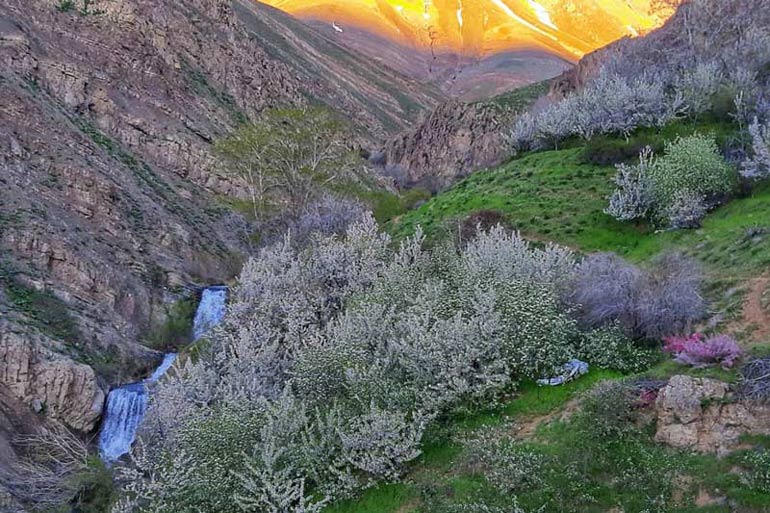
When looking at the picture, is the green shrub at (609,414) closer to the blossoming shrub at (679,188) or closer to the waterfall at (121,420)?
the blossoming shrub at (679,188)

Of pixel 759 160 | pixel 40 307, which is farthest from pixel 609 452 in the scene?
pixel 40 307

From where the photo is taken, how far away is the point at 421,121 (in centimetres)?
6500

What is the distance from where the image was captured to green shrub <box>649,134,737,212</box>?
58.0 ft

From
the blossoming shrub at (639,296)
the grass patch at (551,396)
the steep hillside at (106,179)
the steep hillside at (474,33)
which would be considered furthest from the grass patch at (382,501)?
the steep hillside at (474,33)

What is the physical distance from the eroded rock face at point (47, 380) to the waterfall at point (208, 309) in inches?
247

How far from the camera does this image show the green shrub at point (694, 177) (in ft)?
58.0

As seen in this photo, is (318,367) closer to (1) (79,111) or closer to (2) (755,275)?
(2) (755,275)

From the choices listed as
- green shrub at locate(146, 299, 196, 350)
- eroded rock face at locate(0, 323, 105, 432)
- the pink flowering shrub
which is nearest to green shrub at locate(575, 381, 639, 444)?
the pink flowering shrub

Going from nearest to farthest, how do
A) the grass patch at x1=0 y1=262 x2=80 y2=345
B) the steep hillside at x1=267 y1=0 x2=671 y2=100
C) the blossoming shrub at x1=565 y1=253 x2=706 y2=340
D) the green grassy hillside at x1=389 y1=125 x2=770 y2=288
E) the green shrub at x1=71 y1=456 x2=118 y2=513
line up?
the blossoming shrub at x1=565 y1=253 x2=706 y2=340 → the green grassy hillside at x1=389 y1=125 x2=770 y2=288 → the green shrub at x1=71 y1=456 x2=118 y2=513 → the grass patch at x1=0 y1=262 x2=80 y2=345 → the steep hillside at x1=267 y1=0 x2=671 y2=100

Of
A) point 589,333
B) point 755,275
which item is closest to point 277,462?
point 589,333

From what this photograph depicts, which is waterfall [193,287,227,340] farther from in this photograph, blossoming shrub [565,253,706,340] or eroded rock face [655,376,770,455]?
eroded rock face [655,376,770,455]

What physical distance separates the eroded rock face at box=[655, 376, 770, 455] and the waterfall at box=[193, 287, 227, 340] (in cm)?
2207

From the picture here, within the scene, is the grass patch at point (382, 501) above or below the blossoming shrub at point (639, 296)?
below

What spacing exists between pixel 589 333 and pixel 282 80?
6096 centimetres
